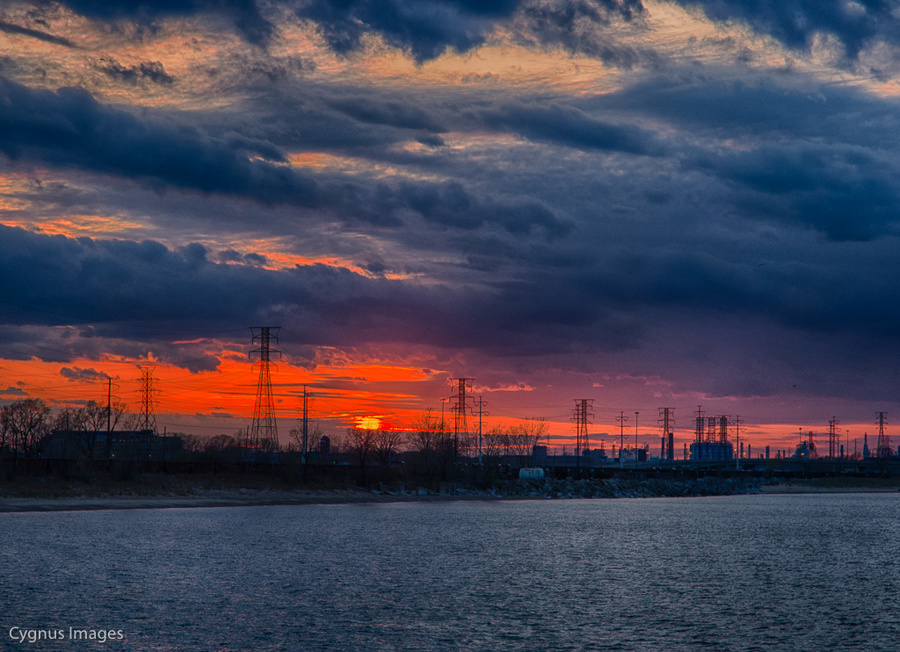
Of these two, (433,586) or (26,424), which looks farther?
(26,424)

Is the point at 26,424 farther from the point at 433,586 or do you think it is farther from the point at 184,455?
the point at 433,586

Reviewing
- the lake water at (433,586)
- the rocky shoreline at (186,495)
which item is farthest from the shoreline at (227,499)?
the lake water at (433,586)

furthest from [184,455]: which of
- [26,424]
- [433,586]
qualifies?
[433,586]

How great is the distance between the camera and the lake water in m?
35.8

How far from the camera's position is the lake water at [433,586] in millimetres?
35781

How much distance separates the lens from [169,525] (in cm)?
8556

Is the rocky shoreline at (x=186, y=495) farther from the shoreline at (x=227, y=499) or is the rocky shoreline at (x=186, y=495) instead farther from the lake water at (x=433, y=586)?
the lake water at (x=433, y=586)

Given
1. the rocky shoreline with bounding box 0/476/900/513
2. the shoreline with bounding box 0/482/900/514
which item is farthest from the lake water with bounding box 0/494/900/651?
the rocky shoreline with bounding box 0/476/900/513

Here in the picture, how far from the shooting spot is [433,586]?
164 feet

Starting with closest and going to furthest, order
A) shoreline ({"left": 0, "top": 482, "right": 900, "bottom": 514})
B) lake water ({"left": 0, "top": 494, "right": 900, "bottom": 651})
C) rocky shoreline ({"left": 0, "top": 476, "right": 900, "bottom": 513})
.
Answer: lake water ({"left": 0, "top": 494, "right": 900, "bottom": 651}) < shoreline ({"left": 0, "top": 482, "right": 900, "bottom": 514}) < rocky shoreline ({"left": 0, "top": 476, "right": 900, "bottom": 513})

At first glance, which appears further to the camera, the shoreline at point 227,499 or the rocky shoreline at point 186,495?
the rocky shoreline at point 186,495

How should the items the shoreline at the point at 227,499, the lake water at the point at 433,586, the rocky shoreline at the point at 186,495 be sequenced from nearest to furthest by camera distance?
1. the lake water at the point at 433,586
2. the shoreline at the point at 227,499
3. the rocky shoreline at the point at 186,495

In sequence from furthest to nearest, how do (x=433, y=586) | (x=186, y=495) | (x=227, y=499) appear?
(x=227, y=499) < (x=186, y=495) < (x=433, y=586)

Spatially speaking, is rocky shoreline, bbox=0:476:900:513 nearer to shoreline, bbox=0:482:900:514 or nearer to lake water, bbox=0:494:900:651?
shoreline, bbox=0:482:900:514
